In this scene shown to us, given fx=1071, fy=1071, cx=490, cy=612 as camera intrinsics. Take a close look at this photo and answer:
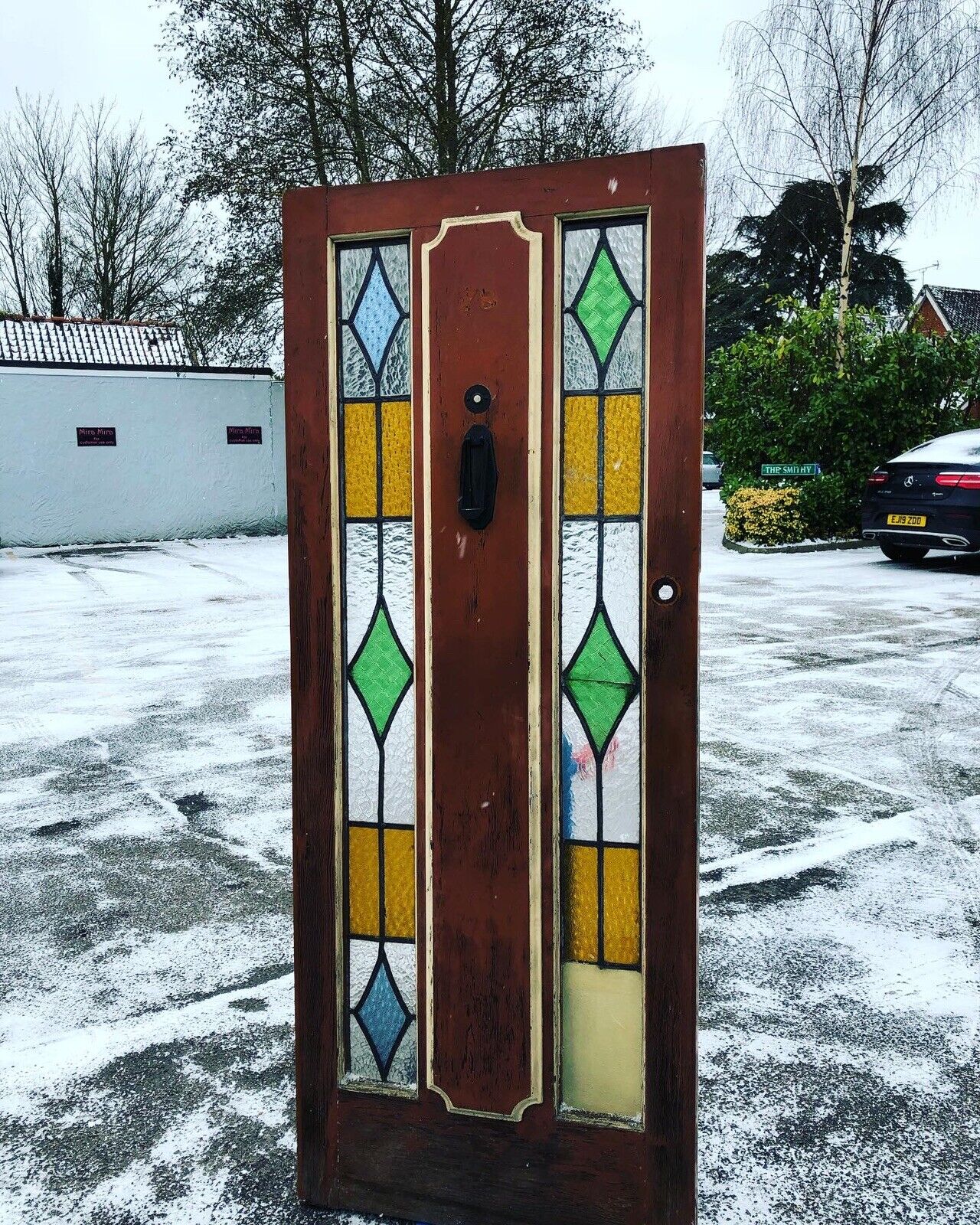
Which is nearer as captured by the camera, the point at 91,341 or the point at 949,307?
the point at 91,341

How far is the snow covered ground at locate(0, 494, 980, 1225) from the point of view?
2.03 m

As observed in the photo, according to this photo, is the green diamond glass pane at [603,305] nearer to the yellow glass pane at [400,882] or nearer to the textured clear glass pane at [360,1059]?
the yellow glass pane at [400,882]

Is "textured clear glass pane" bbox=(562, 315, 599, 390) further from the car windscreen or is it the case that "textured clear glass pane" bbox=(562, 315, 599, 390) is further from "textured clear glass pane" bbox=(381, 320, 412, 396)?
the car windscreen

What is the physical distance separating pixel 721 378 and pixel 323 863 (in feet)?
47.7

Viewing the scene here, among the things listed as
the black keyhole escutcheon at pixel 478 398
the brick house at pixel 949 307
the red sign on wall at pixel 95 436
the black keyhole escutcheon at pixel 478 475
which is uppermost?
the brick house at pixel 949 307

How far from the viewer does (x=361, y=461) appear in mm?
1793

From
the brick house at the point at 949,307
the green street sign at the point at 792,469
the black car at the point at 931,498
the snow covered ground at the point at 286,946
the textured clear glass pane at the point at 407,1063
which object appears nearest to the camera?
the textured clear glass pane at the point at 407,1063

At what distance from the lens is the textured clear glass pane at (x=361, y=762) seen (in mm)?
1848

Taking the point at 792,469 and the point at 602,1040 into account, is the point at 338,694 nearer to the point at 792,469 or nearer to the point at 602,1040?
the point at 602,1040

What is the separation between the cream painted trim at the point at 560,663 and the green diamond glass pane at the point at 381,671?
27 cm

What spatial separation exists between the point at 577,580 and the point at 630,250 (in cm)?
52

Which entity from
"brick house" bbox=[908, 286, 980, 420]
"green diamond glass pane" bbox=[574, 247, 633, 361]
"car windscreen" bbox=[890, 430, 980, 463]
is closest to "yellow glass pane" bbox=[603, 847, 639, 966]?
"green diamond glass pane" bbox=[574, 247, 633, 361]

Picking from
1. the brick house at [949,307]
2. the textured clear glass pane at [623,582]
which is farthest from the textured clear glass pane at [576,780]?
the brick house at [949,307]

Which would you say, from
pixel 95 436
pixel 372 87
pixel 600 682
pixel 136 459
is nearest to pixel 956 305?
pixel 372 87
